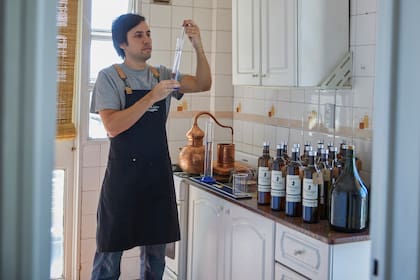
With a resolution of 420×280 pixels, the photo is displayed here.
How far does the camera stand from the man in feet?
7.65

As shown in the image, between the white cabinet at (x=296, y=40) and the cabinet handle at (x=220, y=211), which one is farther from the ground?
the white cabinet at (x=296, y=40)

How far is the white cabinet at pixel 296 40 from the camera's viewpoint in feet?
7.64

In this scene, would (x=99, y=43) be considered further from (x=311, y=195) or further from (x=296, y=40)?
(x=311, y=195)

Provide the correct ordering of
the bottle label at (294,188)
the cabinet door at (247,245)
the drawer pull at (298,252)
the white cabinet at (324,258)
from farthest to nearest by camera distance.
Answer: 1. the cabinet door at (247,245)
2. the bottle label at (294,188)
3. the drawer pull at (298,252)
4. the white cabinet at (324,258)

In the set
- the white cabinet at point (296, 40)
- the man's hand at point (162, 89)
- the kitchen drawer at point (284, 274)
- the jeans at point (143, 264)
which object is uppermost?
the white cabinet at point (296, 40)

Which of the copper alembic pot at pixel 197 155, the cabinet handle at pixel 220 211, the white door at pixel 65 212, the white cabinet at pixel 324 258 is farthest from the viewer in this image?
the white door at pixel 65 212

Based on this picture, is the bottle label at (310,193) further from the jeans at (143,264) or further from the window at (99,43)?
the window at (99,43)

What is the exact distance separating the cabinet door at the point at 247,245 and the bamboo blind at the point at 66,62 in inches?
45.0

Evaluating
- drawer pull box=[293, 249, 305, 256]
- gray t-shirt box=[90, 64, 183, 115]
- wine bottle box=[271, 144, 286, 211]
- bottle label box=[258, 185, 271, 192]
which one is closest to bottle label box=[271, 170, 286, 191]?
wine bottle box=[271, 144, 286, 211]

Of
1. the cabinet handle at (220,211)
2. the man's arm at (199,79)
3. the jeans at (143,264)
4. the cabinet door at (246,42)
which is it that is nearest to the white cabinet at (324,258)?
the cabinet handle at (220,211)

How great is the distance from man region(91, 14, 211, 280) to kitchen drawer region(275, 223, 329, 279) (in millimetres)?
568

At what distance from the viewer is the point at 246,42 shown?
110 inches
